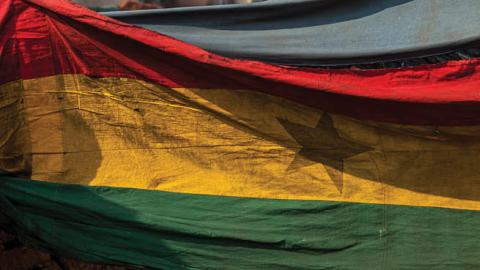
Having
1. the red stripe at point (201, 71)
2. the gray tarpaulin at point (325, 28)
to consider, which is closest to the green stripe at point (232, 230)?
the red stripe at point (201, 71)

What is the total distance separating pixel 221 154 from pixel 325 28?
0.72m

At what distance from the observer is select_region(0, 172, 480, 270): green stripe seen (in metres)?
2.46

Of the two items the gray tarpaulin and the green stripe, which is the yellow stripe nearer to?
the green stripe

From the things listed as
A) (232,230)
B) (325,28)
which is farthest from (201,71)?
(232,230)

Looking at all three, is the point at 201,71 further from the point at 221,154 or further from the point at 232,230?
the point at 232,230

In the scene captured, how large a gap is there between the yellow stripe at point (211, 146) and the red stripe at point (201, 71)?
61 mm

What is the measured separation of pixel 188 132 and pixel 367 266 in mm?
990

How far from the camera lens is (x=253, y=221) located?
2.57 m

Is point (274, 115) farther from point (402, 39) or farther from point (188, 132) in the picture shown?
point (402, 39)

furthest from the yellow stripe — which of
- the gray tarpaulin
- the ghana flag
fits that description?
the gray tarpaulin

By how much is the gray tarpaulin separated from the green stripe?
0.66 m

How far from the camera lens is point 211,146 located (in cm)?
262

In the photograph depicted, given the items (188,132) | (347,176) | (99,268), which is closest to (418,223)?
(347,176)

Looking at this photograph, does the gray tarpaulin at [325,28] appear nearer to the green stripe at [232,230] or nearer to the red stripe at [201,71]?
the red stripe at [201,71]
